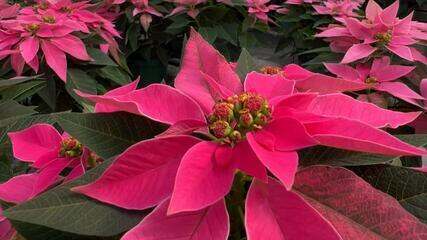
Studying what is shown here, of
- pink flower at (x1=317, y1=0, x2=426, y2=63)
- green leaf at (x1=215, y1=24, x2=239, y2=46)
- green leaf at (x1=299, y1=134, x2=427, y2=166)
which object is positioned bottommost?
green leaf at (x1=215, y1=24, x2=239, y2=46)

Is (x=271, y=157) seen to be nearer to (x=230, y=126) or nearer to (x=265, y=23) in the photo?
(x=230, y=126)

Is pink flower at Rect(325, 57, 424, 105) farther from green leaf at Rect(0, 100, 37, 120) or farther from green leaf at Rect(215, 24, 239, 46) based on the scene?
green leaf at Rect(215, 24, 239, 46)

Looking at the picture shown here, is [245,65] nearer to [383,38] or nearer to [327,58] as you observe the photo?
[383,38]

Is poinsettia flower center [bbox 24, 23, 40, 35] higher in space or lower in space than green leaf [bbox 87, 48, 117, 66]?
higher

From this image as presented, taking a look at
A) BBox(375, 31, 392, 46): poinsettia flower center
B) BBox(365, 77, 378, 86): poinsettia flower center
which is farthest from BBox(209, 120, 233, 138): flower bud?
BBox(375, 31, 392, 46): poinsettia flower center

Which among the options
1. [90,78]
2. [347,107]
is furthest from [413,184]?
[90,78]

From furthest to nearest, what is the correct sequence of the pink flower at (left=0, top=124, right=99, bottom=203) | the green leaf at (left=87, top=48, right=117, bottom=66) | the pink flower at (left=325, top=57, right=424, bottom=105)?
the green leaf at (left=87, top=48, right=117, bottom=66)
the pink flower at (left=325, top=57, right=424, bottom=105)
the pink flower at (left=0, top=124, right=99, bottom=203)

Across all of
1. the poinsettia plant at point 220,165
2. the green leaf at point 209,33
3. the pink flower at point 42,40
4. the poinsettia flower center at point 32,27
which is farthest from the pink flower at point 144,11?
the poinsettia plant at point 220,165
